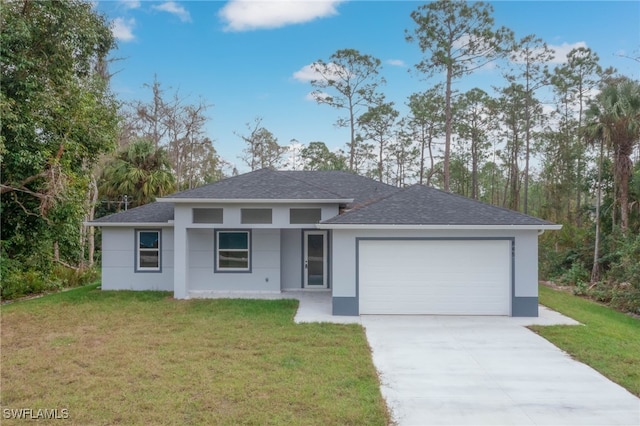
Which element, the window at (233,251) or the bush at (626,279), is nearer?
the bush at (626,279)

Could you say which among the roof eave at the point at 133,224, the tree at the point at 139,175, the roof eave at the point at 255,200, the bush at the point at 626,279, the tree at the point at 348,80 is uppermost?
the tree at the point at 348,80

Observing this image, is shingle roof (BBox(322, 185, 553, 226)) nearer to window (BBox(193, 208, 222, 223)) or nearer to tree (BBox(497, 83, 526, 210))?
window (BBox(193, 208, 222, 223))

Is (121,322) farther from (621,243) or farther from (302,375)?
(621,243)

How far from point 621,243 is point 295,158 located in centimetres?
2369

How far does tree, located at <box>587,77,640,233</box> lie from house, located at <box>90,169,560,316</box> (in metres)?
7.19

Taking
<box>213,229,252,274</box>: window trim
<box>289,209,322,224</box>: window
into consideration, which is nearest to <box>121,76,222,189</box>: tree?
<box>213,229,252,274</box>: window trim

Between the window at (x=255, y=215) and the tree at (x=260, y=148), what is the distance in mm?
16579

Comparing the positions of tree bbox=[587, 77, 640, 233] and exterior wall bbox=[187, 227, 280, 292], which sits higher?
tree bbox=[587, 77, 640, 233]

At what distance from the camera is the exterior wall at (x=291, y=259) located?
12797 millimetres

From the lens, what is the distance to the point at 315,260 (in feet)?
42.3

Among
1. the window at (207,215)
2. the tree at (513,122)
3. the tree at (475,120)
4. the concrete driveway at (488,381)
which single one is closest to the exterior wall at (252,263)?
the window at (207,215)

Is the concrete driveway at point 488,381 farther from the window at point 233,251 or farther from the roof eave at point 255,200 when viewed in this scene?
the window at point 233,251

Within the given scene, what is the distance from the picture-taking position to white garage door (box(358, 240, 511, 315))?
31.2 ft

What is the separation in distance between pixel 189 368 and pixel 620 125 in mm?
15835
